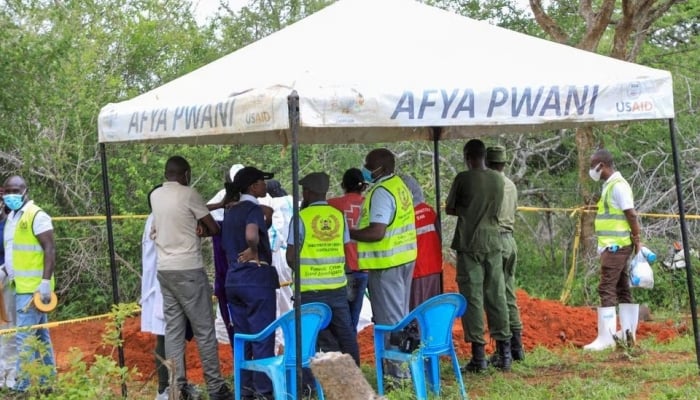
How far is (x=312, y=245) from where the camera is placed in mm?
6941

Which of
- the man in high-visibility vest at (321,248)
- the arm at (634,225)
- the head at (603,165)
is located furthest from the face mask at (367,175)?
the arm at (634,225)

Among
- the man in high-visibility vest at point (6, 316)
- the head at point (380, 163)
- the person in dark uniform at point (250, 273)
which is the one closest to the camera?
the person in dark uniform at point (250, 273)

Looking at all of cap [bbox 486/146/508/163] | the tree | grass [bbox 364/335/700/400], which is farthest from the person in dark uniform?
the tree

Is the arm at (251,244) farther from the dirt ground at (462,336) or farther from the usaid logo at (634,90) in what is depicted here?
the usaid logo at (634,90)

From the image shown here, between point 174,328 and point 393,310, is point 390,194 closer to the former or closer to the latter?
point 393,310

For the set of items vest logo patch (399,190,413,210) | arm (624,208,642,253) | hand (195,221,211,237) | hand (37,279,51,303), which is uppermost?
vest logo patch (399,190,413,210)

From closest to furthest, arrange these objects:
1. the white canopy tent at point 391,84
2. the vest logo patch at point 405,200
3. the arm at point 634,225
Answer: the white canopy tent at point 391,84, the vest logo patch at point 405,200, the arm at point 634,225

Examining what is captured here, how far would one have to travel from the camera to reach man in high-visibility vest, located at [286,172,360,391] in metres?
6.94

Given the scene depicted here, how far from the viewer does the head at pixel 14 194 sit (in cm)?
831

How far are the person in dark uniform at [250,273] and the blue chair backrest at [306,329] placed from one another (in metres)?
0.41

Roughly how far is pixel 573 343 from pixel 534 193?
509cm

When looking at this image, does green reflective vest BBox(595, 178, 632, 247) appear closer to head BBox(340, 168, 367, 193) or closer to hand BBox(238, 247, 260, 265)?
head BBox(340, 168, 367, 193)

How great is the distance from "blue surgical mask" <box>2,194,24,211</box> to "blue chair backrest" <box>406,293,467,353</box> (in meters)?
3.70

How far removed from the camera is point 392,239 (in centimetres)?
Answer: 736
